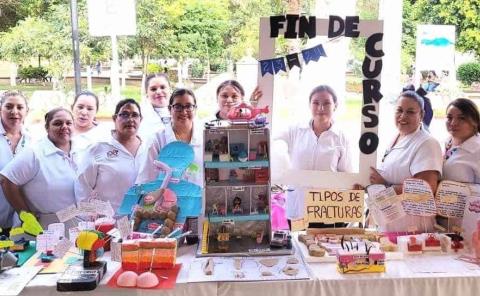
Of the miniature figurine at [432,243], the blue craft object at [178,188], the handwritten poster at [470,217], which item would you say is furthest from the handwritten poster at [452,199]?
the blue craft object at [178,188]

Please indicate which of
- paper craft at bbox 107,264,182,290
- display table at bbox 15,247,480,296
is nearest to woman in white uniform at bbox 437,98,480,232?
display table at bbox 15,247,480,296

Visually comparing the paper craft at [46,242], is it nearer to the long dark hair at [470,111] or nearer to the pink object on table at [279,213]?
the pink object on table at [279,213]

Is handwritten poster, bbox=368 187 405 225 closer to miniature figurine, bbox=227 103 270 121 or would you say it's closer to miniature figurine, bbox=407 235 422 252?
miniature figurine, bbox=407 235 422 252

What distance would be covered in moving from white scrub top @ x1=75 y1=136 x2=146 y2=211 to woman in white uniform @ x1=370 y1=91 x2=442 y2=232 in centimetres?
118

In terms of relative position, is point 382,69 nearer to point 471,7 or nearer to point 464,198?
point 464,198

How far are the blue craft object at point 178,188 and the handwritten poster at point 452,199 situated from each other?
3.34ft

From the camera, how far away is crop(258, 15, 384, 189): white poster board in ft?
7.29

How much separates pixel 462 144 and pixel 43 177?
2.03 m

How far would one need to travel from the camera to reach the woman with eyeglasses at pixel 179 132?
2.17 m

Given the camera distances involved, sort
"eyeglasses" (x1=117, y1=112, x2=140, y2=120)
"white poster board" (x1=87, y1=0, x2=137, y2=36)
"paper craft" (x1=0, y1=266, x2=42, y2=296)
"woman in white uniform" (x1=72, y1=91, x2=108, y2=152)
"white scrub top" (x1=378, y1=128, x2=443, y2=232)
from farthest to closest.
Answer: "white poster board" (x1=87, y1=0, x2=137, y2=36) → "woman in white uniform" (x1=72, y1=91, x2=108, y2=152) → "eyeglasses" (x1=117, y1=112, x2=140, y2=120) → "white scrub top" (x1=378, y1=128, x2=443, y2=232) → "paper craft" (x1=0, y1=266, x2=42, y2=296)

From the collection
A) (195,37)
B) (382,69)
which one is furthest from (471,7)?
(382,69)

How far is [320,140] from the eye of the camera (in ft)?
7.75

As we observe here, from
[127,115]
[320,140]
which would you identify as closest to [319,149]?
[320,140]

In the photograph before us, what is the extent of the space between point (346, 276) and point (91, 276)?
866mm
